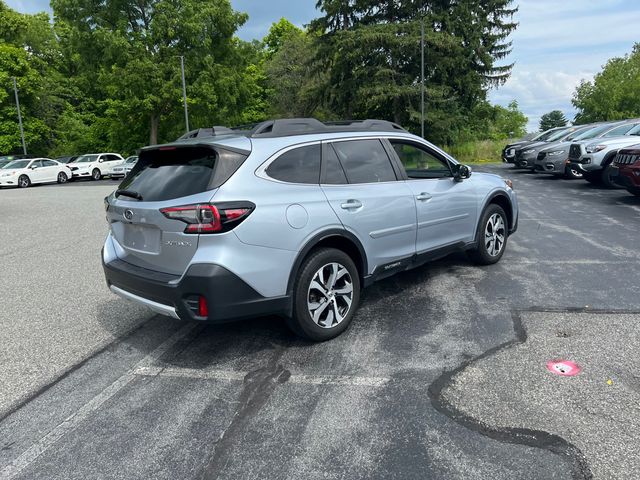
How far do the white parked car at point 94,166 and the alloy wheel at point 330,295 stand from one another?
95.4 feet

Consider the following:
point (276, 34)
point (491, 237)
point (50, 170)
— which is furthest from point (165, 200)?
point (276, 34)

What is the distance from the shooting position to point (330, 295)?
397cm

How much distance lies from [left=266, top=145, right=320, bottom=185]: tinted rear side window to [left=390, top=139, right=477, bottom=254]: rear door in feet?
3.70

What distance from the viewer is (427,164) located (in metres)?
5.30

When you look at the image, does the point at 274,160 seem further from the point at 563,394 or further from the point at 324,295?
the point at 563,394

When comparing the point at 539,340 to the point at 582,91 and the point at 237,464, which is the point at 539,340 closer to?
the point at 237,464

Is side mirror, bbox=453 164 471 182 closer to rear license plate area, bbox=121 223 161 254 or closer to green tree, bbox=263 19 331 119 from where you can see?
rear license plate area, bbox=121 223 161 254

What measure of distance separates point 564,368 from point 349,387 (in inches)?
58.3

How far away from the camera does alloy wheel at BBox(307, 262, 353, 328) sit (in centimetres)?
387

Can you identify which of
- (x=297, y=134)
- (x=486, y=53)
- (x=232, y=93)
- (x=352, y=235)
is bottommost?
(x=352, y=235)

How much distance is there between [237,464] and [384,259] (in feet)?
7.77

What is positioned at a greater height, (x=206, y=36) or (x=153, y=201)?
(x=206, y=36)

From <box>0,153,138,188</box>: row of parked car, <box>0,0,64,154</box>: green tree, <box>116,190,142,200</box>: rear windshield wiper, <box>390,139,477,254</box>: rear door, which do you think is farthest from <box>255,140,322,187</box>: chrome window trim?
<box>0,0,64,154</box>: green tree

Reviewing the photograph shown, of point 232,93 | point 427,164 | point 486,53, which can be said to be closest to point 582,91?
point 486,53
